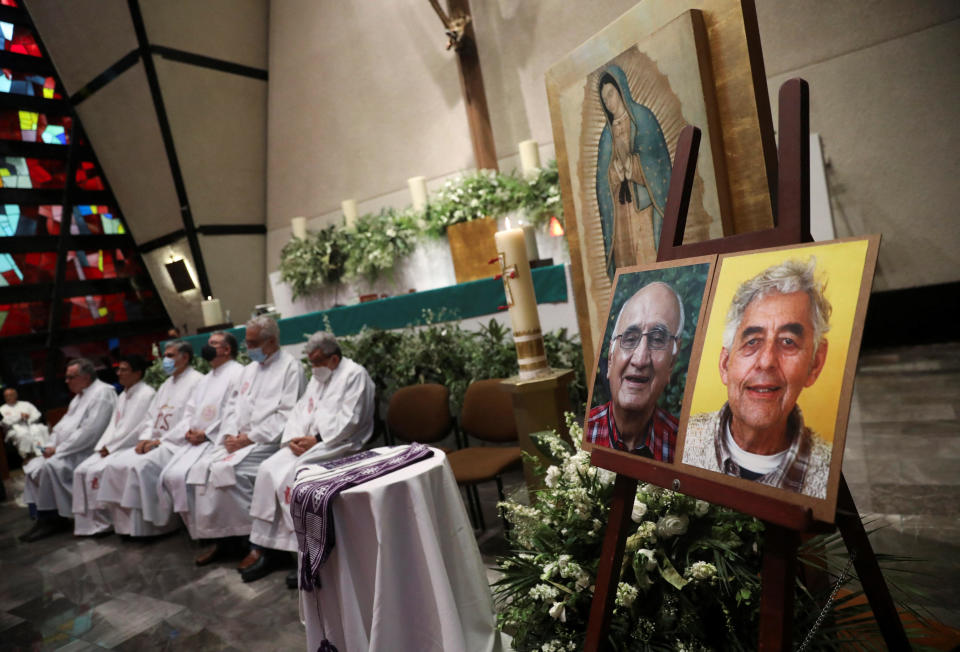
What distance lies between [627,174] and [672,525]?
1.22 meters

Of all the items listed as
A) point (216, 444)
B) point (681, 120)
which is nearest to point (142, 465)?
point (216, 444)

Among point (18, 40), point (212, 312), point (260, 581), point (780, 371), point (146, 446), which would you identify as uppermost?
point (18, 40)

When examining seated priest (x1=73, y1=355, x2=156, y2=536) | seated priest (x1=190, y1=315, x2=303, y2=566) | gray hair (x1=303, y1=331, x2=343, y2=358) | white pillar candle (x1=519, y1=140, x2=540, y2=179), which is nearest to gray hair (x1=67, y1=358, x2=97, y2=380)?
seated priest (x1=73, y1=355, x2=156, y2=536)

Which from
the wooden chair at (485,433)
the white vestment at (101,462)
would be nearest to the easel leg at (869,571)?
the wooden chair at (485,433)

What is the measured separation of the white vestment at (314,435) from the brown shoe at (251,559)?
113mm

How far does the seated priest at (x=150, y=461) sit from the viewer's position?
15.4 ft

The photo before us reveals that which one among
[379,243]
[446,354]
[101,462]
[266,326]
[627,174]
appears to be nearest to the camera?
[627,174]

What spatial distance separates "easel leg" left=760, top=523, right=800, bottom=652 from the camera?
120cm

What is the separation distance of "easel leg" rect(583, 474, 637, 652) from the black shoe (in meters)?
2.55

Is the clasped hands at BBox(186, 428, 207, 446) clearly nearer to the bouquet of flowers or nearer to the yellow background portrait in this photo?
the bouquet of flowers

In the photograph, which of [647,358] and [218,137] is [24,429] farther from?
[647,358]

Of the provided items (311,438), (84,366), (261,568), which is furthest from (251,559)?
(84,366)

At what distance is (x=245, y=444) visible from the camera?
4.14m

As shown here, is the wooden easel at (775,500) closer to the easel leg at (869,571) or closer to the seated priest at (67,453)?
the easel leg at (869,571)
